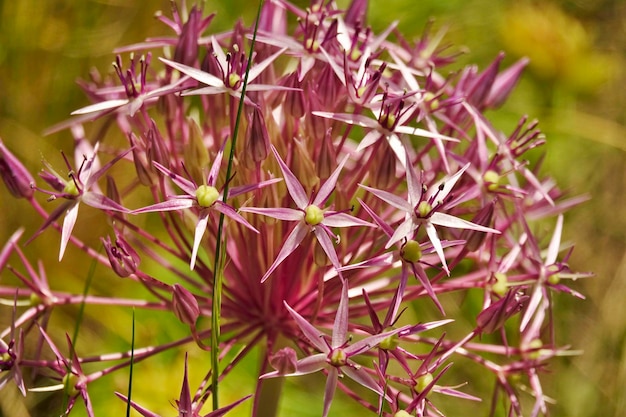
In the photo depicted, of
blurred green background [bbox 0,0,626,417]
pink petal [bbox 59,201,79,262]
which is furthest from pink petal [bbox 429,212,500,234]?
blurred green background [bbox 0,0,626,417]

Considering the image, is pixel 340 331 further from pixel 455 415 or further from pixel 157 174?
pixel 455 415

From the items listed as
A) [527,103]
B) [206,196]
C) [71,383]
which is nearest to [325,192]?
[206,196]

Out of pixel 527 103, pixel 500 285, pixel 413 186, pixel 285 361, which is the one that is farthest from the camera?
pixel 527 103

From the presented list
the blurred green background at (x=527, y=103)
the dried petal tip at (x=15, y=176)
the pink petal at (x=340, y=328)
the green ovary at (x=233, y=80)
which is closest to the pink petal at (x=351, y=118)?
the green ovary at (x=233, y=80)

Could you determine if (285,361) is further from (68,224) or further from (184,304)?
(68,224)

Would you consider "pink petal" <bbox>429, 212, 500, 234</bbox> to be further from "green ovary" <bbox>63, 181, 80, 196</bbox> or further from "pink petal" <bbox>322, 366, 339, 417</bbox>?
"green ovary" <bbox>63, 181, 80, 196</bbox>

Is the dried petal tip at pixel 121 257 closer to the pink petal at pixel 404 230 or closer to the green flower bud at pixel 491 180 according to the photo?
the pink petal at pixel 404 230

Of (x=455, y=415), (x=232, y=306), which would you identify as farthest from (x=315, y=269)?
(x=455, y=415)
